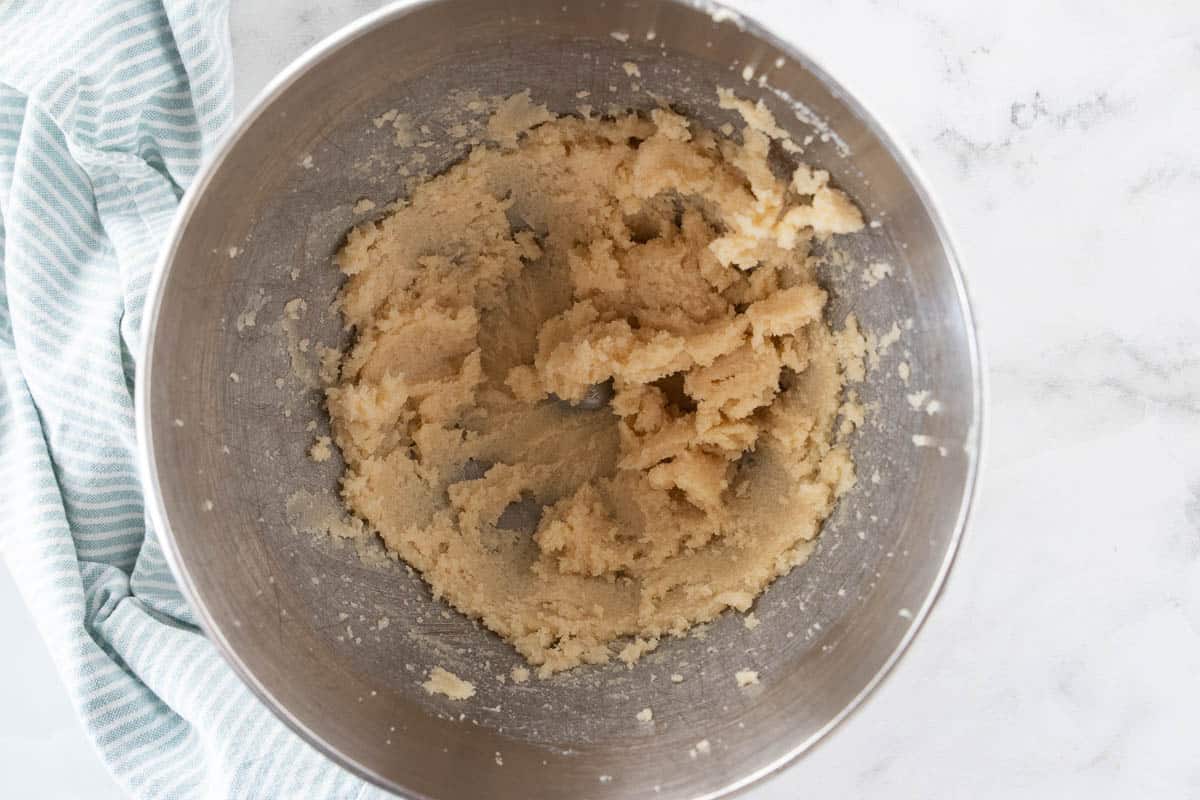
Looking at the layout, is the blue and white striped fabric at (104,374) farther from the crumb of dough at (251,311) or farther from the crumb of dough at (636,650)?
the crumb of dough at (636,650)

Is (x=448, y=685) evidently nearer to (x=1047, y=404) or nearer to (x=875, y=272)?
(x=875, y=272)

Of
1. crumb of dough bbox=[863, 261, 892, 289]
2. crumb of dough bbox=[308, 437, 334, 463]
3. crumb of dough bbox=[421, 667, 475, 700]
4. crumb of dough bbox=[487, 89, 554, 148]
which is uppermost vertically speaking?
crumb of dough bbox=[487, 89, 554, 148]

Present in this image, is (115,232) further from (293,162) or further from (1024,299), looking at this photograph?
(1024,299)

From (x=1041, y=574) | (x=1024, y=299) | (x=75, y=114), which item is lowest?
(x=1041, y=574)

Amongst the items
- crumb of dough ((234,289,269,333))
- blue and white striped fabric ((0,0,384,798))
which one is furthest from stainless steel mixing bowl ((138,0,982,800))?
blue and white striped fabric ((0,0,384,798))

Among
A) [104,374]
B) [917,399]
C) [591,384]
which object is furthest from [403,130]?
[917,399]

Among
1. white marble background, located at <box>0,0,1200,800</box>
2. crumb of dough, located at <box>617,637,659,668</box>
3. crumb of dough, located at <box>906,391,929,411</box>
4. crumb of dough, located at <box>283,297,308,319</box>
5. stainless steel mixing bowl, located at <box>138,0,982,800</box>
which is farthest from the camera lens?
white marble background, located at <box>0,0,1200,800</box>

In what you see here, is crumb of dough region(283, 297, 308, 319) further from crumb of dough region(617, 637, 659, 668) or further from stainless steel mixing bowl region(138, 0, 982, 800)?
crumb of dough region(617, 637, 659, 668)

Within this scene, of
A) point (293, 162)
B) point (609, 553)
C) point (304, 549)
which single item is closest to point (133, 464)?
point (304, 549)
